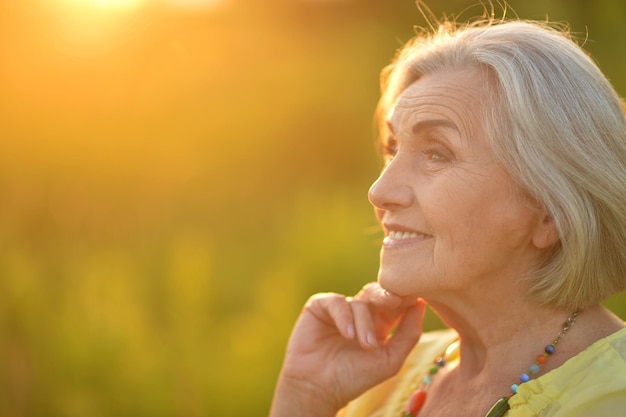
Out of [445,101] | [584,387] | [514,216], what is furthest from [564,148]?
[584,387]

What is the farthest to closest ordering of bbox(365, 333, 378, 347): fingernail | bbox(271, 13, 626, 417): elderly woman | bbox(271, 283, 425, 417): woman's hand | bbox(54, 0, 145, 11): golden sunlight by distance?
bbox(54, 0, 145, 11): golden sunlight < bbox(271, 283, 425, 417): woman's hand < bbox(365, 333, 378, 347): fingernail < bbox(271, 13, 626, 417): elderly woman

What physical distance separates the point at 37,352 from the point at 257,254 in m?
1.40

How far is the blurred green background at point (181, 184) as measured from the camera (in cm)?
362

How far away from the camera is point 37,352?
12.1ft

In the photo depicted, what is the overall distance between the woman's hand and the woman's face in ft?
0.80

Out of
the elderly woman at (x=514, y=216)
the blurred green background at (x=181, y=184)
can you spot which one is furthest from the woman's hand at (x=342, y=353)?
the blurred green background at (x=181, y=184)

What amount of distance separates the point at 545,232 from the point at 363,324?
1.83 ft

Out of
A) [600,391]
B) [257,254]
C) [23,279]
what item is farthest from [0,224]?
[600,391]

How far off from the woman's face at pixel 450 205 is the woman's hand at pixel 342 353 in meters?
0.24

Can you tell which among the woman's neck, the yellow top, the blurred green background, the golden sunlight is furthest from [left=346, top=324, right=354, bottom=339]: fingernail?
the golden sunlight

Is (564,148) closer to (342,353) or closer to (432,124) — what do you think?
(432,124)

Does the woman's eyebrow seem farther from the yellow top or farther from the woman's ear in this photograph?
the yellow top

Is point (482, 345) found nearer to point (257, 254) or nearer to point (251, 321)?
point (251, 321)

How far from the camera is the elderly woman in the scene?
1.76 metres
